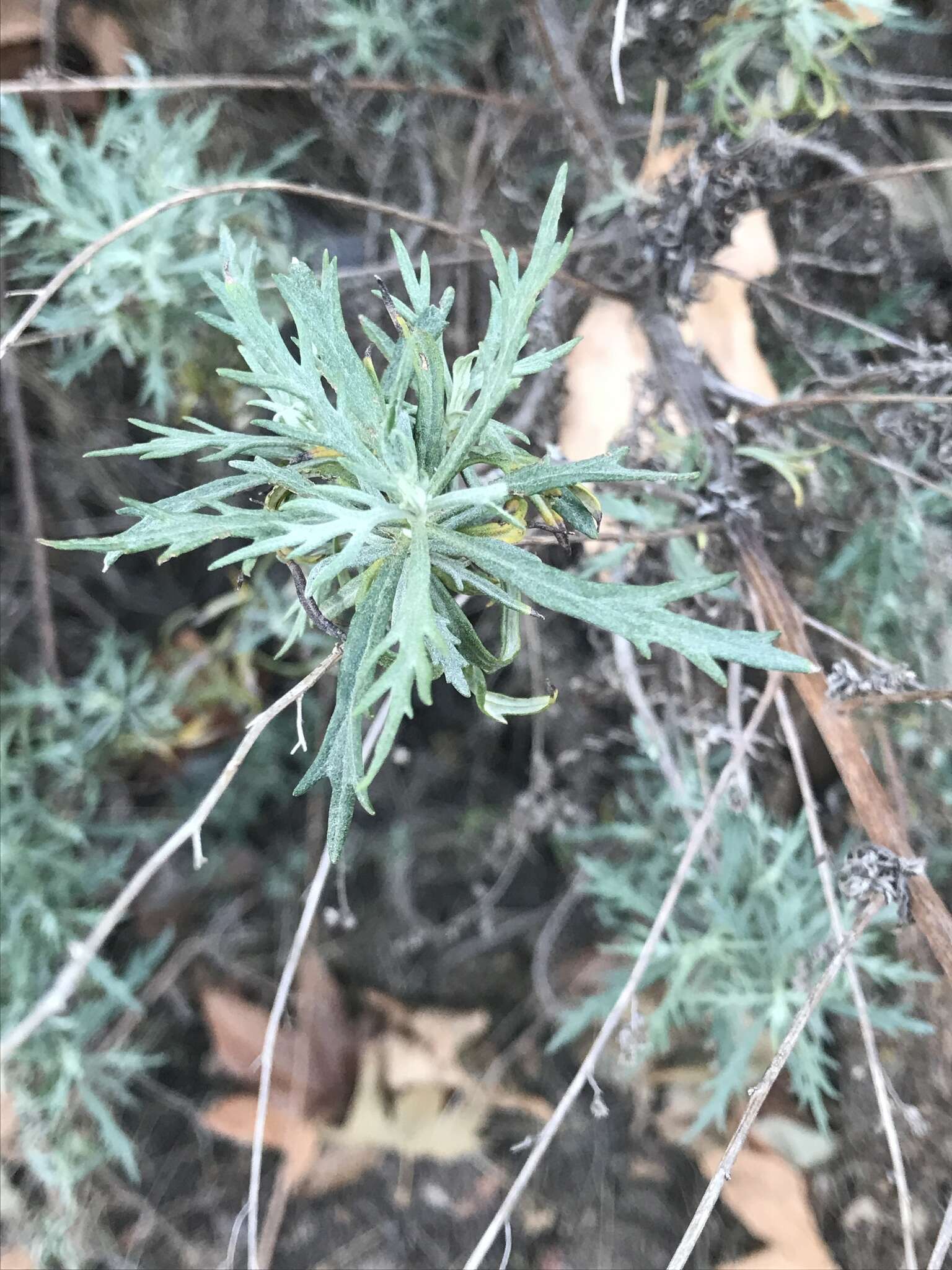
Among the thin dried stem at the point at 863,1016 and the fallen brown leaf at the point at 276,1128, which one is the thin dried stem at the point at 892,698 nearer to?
the thin dried stem at the point at 863,1016

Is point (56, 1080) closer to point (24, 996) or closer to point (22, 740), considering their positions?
point (24, 996)

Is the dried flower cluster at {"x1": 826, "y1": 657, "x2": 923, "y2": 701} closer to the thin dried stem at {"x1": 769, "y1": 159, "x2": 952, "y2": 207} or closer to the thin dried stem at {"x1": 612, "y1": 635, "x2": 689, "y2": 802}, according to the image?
the thin dried stem at {"x1": 612, "y1": 635, "x2": 689, "y2": 802}

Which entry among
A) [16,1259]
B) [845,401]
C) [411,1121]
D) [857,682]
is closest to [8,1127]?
[16,1259]

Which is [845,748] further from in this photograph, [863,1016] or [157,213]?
[157,213]

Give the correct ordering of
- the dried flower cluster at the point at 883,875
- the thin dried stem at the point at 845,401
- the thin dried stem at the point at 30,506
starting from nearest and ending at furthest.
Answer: the dried flower cluster at the point at 883,875 < the thin dried stem at the point at 845,401 < the thin dried stem at the point at 30,506

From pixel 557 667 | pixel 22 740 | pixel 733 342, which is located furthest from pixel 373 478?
pixel 22 740

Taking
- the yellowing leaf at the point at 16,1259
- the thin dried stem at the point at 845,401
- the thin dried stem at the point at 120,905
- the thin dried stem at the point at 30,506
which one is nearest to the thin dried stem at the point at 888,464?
the thin dried stem at the point at 845,401

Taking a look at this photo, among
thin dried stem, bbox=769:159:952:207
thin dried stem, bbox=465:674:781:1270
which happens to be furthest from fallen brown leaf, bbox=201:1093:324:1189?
thin dried stem, bbox=769:159:952:207
